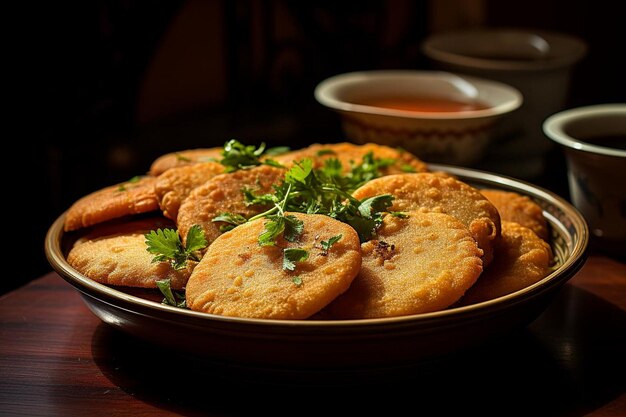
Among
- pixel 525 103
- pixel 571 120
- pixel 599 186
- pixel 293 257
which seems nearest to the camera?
pixel 293 257

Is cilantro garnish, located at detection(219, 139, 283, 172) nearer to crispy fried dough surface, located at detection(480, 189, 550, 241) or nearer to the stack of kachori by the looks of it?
the stack of kachori

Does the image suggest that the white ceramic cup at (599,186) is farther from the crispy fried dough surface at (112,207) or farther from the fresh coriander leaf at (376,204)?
the crispy fried dough surface at (112,207)

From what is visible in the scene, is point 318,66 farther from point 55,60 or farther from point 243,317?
point 243,317

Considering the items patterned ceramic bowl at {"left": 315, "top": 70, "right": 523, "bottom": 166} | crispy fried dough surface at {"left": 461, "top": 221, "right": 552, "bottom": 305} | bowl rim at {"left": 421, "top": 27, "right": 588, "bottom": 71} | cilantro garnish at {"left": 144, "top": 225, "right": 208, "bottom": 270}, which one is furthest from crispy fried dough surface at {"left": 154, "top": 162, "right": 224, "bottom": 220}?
bowl rim at {"left": 421, "top": 27, "right": 588, "bottom": 71}

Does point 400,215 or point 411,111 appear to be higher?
point 400,215

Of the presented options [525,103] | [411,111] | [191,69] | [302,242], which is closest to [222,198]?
[302,242]

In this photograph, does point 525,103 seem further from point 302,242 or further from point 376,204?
point 302,242
